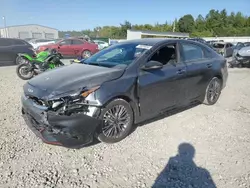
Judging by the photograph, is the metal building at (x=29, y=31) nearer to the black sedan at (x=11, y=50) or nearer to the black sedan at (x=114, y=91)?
the black sedan at (x=11, y=50)

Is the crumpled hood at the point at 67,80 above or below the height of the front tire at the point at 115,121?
above

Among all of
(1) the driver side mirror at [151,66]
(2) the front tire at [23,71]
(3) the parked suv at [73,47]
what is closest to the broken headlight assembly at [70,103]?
(1) the driver side mirror at [151,66]

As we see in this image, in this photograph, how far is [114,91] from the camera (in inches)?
136

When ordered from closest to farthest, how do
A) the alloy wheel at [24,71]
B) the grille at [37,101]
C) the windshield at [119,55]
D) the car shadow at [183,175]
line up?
the car shadow at [183,175] < the grille at [37,101] < the windshield at [119,55] < the alloy wheel at [24,71]

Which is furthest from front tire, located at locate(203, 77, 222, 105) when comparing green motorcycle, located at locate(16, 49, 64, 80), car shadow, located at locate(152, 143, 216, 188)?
green motorcycle, located at locate(16, 49, 64, 80)

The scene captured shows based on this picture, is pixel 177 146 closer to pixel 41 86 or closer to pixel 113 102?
pixel 113 102

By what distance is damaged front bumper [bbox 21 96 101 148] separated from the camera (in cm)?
308

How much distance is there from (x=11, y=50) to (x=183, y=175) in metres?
12.0

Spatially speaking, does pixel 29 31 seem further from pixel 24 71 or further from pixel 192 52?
pixel 192 52

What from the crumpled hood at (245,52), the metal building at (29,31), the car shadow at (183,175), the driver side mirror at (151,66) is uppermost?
the metal building at (29,31)

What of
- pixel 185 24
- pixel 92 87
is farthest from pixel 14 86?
pixel 185 24

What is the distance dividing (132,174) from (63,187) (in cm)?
83

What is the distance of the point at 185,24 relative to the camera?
73.6m

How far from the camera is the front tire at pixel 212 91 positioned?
539 centimetres
